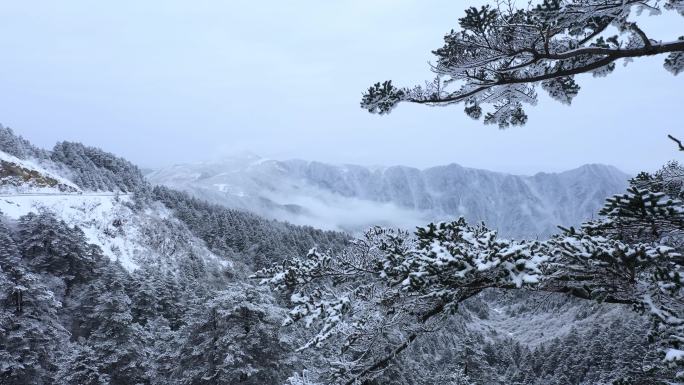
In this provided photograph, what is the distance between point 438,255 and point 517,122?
13.8ft

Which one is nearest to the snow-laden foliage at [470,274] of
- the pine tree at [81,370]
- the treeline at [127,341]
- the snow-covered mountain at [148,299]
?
the snow-covered mountain at [148,299]

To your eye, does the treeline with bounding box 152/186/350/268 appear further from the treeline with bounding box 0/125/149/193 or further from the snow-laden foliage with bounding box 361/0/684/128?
the snow-laden foliage with bounding box 361/0/684/128

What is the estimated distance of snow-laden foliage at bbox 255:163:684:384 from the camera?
3145mm

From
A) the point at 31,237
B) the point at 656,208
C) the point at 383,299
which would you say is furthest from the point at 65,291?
the point at 656,208

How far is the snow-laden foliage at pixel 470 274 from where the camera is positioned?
3.14 m

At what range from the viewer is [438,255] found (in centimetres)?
369

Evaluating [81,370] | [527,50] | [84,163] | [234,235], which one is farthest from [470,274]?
[84,163]

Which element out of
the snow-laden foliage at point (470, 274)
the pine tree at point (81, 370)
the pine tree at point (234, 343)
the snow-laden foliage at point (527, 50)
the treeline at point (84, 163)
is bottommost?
the pine tree at point (81, 370)

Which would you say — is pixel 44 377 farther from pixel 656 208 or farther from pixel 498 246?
pixel 656 208

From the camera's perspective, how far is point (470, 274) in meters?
3.80

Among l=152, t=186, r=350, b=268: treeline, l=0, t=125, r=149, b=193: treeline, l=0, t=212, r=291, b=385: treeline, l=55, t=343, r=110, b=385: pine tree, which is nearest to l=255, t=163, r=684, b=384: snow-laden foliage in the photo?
l=0, t=212, r=291, b=385: treeline

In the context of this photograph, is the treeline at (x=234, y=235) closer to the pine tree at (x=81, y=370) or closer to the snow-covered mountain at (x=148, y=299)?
the snow-covered mountain at (x=148, y=299)

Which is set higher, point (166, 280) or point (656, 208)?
point (656, 208)

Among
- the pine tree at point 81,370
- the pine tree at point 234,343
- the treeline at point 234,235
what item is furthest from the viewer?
the treeline at point 234,235
